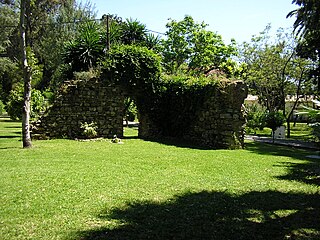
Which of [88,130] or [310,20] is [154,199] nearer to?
[88,130]

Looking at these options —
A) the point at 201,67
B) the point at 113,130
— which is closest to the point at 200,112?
the point at 113,130

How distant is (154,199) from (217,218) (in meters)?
1.35

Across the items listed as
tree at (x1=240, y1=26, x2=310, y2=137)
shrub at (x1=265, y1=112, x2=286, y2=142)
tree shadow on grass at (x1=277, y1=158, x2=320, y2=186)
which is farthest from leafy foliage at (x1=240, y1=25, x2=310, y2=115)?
tree shadow on grass at (x1=277, y1=158, x2=320, y2=186)

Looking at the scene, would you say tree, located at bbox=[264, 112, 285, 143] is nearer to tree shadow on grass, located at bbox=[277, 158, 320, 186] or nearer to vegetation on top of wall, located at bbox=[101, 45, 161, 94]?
vegetation on top of wall, located at bbox=[101, 45, 161, 94]

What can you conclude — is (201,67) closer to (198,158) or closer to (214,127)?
(214,127)

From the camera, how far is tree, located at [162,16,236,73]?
3341 centimetres

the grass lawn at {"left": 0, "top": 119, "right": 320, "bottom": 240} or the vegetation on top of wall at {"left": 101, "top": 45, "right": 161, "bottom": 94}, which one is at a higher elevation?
the vegetation on top of wall at {"left": 101, "top": 45, "right": 161, "bottom": 94}

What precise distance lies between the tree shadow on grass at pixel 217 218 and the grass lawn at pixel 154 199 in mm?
13

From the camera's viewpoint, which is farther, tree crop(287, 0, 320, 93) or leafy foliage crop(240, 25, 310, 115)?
leafy foliage crop(240, 25, 310, 115)

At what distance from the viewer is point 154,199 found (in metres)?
5.85

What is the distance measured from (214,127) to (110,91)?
5624 millimetres

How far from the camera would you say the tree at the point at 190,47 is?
3341 centimetres

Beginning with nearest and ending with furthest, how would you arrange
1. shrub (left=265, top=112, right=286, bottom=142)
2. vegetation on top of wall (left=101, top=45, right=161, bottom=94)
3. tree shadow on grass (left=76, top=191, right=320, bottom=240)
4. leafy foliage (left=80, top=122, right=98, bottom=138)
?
tree shadow on grass (left=76, top=191, right=320, bottom=240) → leafy foliage (left=80, top=122, right=98, bottom=138) → vegetation on top of wall (left=101, top=45, right=161, bottom=94) → shrub (left=265, top=112, right=286, bottom=142)

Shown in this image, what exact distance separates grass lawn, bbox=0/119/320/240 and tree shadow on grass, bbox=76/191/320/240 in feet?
0.04
